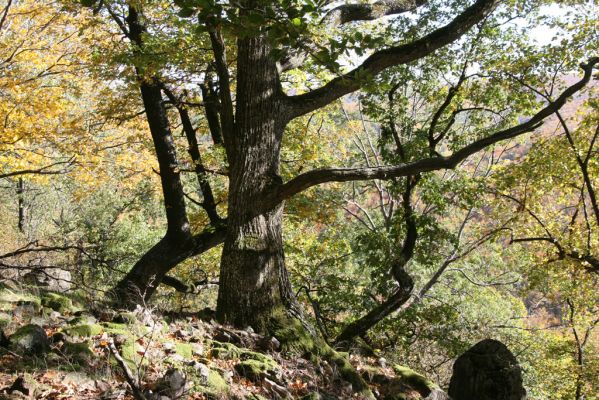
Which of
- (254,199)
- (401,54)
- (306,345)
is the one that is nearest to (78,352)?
(306,345)

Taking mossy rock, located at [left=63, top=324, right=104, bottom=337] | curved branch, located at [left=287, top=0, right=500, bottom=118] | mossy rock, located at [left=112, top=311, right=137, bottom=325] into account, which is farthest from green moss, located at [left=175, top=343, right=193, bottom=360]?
curved branch, located at [left=287, top=0, right=500, bottom=118]

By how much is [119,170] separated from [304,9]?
1149 cm

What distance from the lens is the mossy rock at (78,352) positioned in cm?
337

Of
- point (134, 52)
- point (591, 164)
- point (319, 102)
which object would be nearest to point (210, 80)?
point (134, 52)

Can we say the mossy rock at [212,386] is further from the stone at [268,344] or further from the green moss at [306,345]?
the green moss at [306,345]

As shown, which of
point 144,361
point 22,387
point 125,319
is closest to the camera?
point 22,387

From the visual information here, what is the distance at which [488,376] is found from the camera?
21.2 ft

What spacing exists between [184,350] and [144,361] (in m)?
0.48

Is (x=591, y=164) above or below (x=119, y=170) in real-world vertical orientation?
above

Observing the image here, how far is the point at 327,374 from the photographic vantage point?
4641 millimetres

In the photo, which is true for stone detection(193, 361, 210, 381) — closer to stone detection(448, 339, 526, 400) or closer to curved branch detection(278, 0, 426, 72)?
curved branch detection(278, 0, 426, 72)

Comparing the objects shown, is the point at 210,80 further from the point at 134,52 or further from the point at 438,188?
the point at 438,188

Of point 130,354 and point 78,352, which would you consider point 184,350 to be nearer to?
point 130,354

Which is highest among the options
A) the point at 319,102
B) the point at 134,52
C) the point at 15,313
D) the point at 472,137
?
the point at 472,137
